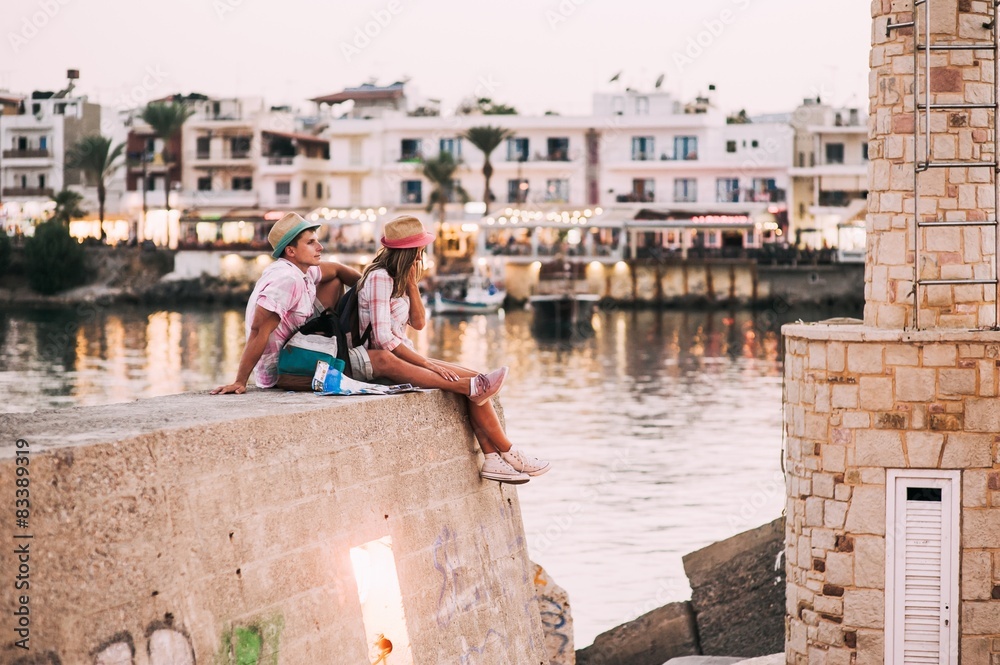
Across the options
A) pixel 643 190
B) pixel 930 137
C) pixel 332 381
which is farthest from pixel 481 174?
pixel 332 381

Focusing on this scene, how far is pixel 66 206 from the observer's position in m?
87.1

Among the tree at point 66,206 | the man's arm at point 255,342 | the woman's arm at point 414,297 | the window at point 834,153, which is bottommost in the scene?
the man's arm at point 255,342

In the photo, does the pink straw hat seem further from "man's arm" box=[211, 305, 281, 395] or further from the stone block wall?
the stone block wall

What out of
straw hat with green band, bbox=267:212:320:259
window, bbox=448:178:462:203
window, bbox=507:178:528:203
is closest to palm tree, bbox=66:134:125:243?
window, bbox=448:178:462:203

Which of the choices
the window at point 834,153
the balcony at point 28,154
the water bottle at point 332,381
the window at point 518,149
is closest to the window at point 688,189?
the window at point 834,153

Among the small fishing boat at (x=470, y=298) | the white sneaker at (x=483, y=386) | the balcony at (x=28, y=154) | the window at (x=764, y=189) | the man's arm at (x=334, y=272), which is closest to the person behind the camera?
the white sneaker at (x=483, y=386)

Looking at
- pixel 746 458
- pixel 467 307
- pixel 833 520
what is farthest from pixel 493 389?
pixel 467 307

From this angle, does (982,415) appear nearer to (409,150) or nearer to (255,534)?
(255,534)

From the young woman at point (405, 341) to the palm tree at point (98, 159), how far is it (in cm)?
7976

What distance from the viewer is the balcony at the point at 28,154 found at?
3533 inches

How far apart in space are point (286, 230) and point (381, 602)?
2.16 m

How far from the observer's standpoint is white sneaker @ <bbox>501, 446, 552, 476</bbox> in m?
8.02

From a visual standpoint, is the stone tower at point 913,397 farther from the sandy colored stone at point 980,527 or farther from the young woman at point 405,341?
the young woman at point 405,341

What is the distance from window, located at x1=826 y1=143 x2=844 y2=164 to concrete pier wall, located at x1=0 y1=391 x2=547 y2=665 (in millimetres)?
73909
